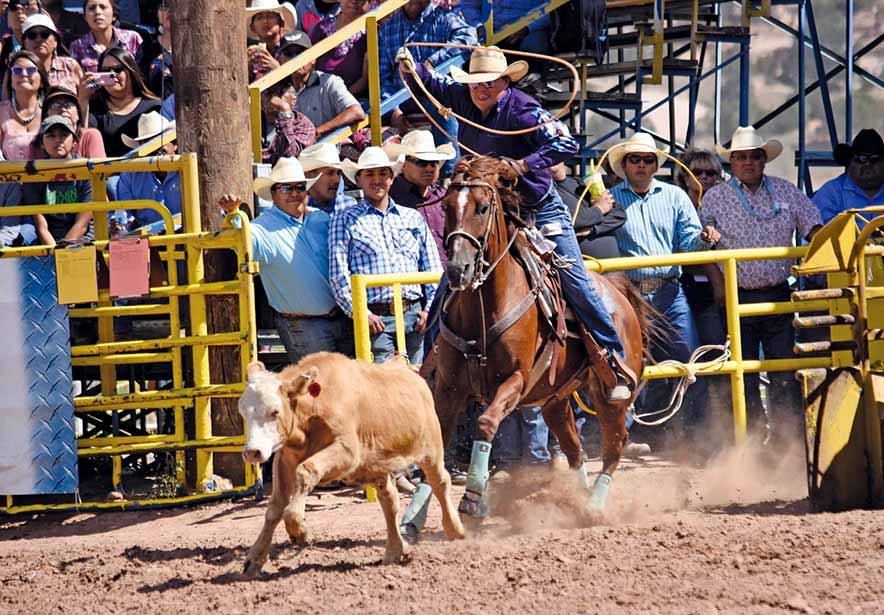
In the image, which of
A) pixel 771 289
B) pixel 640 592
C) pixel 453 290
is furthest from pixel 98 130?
pixel 640 592

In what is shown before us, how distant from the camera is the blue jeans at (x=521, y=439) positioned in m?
9.51

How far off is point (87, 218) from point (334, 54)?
3.08 meters

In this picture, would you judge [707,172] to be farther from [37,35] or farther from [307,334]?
[37,35]

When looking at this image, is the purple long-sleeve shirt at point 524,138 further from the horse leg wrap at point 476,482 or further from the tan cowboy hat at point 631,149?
the tan cowboy hat at point 631,149

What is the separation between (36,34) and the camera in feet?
36.9

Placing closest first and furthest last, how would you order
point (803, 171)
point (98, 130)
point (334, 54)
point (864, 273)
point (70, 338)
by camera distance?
point (864, 273)
point (70, 338)
point (98, 130)
point (334, 54)
point (803, 171)

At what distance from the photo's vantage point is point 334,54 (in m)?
11.8

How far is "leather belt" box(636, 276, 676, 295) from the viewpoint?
9.98 metres

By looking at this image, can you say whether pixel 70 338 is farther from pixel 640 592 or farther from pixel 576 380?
pixel 640 592

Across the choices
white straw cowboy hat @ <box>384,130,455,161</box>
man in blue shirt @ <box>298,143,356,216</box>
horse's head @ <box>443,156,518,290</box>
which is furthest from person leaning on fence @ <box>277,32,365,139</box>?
horse's head @ <box>443,156,518,290</box>

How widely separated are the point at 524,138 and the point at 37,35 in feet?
16.7

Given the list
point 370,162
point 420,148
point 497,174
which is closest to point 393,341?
point 370,162

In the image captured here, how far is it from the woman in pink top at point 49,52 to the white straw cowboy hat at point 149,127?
987 mm

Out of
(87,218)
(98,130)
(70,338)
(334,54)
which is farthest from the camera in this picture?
(334,54)
